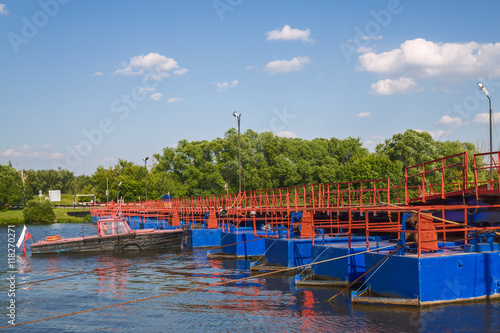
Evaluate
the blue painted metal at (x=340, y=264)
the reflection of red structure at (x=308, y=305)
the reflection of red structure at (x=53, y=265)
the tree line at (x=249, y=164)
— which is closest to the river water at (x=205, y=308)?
the reflection of red structure at (x=308, y=305)

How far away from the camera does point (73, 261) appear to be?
107 ft

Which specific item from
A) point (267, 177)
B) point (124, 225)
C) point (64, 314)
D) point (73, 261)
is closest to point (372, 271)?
point (64, 314)

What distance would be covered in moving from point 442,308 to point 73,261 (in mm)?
25326

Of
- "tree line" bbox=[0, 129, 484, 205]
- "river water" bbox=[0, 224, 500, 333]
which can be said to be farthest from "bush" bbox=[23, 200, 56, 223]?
"river water" bbox=[0, 224, 500, 333]

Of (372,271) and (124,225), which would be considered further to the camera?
(124,225)

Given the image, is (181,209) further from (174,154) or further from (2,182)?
(2,182)

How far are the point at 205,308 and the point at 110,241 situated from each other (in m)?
21.4

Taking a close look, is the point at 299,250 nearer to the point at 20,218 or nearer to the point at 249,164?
the point at 249,164

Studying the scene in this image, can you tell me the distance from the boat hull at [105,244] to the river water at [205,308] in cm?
841

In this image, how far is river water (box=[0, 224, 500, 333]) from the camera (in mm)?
13938

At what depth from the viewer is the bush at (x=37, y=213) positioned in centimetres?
9094

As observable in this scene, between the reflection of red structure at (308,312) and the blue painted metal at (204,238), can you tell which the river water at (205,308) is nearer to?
the reflection of red structure at (308,312)

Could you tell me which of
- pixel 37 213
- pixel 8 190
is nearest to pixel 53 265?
pixel 37 213

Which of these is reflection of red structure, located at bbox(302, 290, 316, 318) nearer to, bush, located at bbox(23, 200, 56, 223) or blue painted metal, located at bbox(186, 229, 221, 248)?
blue painted metal, located at bbox(186, 229, 221, 248)
